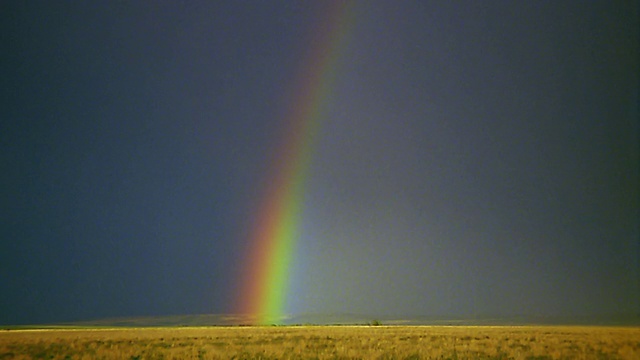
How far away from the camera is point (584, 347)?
30734mm

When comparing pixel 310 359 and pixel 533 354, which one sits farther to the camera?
pixel 533 354

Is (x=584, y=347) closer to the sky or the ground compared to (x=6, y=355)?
closer to the sky

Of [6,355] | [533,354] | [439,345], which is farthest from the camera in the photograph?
[439,345]

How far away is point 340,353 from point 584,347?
1347 centimetres

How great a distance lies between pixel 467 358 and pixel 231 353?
11266 millimetres

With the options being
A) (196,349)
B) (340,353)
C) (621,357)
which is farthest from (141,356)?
(621,357)

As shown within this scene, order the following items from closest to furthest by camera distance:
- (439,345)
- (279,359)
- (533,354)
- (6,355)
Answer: (279,359), (533,354), (6,355), (439,345)

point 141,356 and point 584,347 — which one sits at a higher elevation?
point 584,347

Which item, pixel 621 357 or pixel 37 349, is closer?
pixel 621 357

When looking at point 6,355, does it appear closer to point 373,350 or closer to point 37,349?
point 37,349

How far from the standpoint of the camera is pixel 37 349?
3397cm

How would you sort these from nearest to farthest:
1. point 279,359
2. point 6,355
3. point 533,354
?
1. point 279,359
2. point 533,354
3. point 6,355

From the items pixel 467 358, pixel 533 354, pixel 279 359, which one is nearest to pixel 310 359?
Result: pixel 279 359

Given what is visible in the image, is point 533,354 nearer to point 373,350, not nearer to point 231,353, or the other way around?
point 373,350
